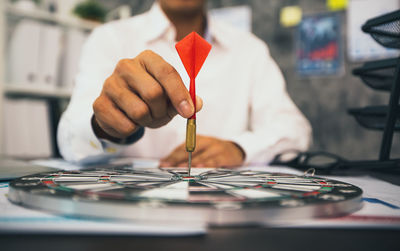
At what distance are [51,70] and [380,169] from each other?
1.47 metres

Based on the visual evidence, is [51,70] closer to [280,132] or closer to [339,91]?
[280,132]

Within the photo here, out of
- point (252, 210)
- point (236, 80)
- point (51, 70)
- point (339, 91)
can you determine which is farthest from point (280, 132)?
point (51, 70)

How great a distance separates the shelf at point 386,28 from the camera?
1.41ft

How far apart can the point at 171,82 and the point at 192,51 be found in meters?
0.06

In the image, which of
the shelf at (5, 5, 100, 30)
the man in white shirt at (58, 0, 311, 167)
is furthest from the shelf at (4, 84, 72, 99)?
the man in white shirt at (58, 0, 311, 167)

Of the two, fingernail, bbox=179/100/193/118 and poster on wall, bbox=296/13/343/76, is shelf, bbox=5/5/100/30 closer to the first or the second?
poster on wall, bbox=296/13/343/76

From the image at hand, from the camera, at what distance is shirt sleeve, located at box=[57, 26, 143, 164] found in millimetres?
688

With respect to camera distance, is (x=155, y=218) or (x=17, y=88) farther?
(x=17, y=88)

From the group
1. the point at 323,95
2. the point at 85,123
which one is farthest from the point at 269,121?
the point at 85,123

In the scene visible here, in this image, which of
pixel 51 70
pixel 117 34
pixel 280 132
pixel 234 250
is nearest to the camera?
pixel 234 250

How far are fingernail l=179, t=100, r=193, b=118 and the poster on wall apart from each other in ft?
3.92

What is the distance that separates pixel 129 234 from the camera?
201 mm

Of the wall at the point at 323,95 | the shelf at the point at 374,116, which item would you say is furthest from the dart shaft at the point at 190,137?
the wall at the point at 323,95

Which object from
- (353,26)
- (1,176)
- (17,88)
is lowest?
(1,176)
